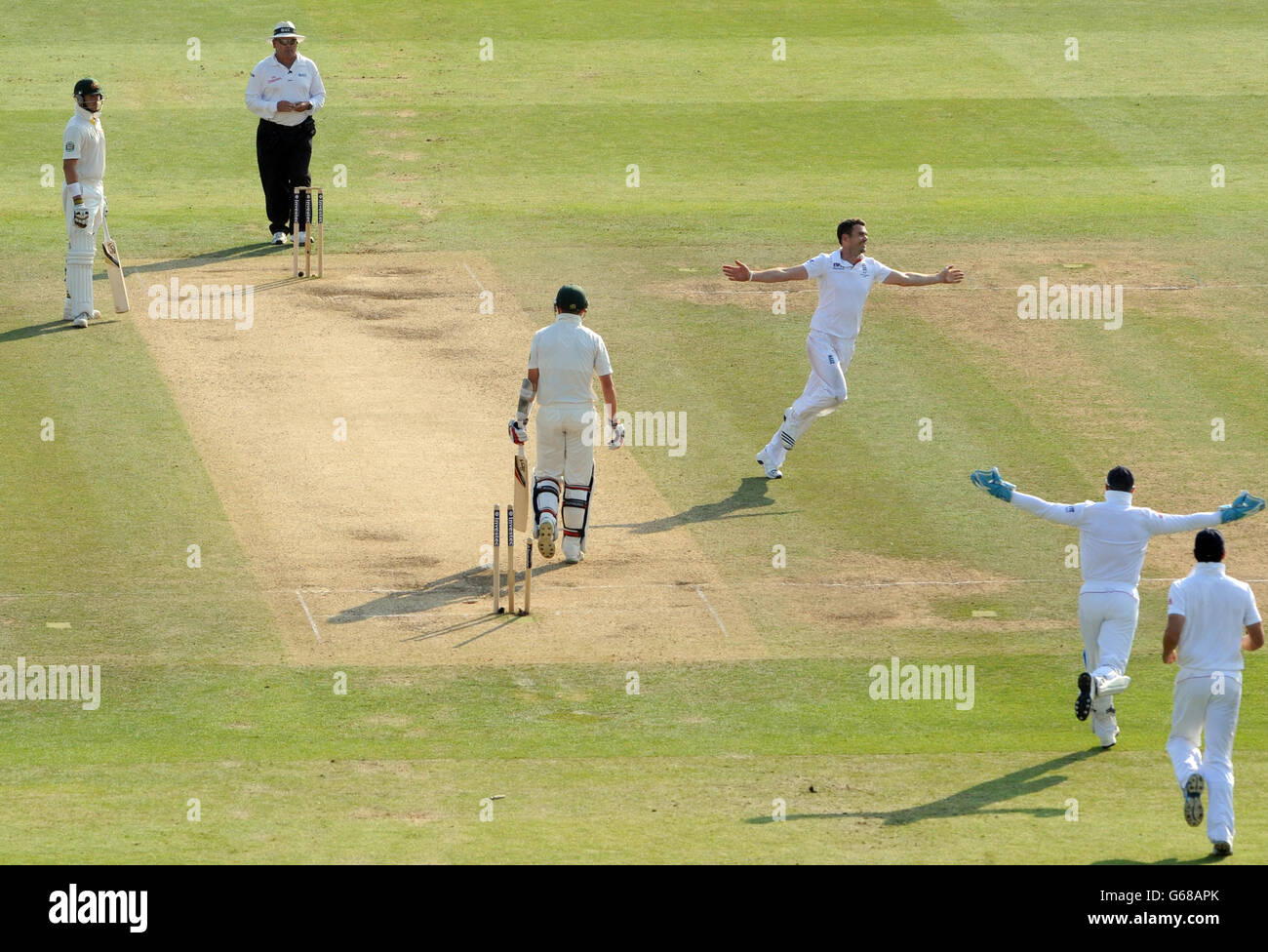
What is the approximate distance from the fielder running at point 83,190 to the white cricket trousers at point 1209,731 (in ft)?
48.3

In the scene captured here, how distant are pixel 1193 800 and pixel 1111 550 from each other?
2.56 metres

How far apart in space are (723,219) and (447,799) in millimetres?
16951

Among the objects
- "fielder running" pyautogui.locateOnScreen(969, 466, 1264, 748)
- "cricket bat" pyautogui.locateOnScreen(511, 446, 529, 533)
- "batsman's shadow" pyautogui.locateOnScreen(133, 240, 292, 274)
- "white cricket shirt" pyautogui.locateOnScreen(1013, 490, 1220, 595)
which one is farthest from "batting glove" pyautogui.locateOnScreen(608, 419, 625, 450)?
"batsman's shadow" pyautogui.locateOnScreen(133, 240, 292, 274)

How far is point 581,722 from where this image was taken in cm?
1540

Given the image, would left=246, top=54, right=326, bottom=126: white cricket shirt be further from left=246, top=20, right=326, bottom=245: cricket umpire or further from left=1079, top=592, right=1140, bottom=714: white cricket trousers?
left=1079, top=592, right=1140, bottom=714: white cricket trousers

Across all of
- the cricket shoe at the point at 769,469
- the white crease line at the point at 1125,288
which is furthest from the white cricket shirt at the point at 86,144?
the cricket shoe at the point at 769,469

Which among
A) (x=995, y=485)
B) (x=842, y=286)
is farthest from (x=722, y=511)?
(x=995, y=485)

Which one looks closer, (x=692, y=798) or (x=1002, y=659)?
(x=692, y=798)

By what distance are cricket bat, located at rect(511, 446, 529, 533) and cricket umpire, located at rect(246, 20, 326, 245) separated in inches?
382

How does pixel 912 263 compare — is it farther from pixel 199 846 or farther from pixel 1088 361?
pixel 199 846

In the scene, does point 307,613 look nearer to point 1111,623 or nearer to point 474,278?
point 1111,623

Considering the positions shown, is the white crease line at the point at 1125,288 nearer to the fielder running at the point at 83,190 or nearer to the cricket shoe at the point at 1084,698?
the fielder running at the point at 83,190

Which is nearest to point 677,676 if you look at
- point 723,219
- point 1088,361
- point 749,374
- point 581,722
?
point 581,722

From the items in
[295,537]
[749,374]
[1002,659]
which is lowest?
[1002,659]
